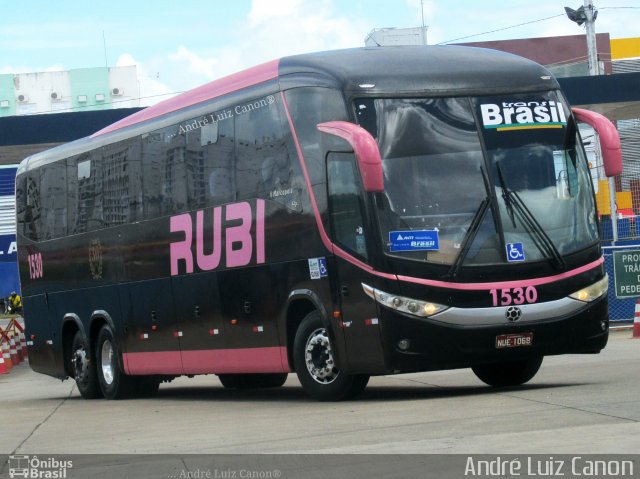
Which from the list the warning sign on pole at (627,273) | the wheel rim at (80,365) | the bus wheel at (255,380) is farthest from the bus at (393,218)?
the warning sign on pole at (627,273)

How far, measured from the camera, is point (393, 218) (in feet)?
41.9

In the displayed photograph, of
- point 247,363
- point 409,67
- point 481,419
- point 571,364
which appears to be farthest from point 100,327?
point 481,419

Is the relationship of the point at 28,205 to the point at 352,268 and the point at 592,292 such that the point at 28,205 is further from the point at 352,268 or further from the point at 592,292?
the point at 592,292

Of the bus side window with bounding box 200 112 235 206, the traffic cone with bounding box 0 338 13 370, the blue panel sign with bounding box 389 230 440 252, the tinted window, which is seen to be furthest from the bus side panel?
the traffic cone with bounding box 0 338 13 370

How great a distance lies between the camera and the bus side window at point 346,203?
1288 centimetres

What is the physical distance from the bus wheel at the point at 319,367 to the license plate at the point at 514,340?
1.50 metres

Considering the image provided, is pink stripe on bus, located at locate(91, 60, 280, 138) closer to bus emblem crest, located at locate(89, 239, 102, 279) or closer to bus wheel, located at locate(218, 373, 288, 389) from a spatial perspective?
bus emblem crest, located at locate(89, 239, 102, 279)

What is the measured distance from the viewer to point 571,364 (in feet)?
60.0

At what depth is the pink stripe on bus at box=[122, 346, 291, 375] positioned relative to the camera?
48.2 feet

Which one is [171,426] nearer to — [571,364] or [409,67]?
[409,67]

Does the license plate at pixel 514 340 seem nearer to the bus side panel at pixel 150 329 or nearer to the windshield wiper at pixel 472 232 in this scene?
the windshield wiper at pixel 472 232

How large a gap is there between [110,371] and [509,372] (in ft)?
22.6

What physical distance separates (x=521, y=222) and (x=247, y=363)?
389 cm
